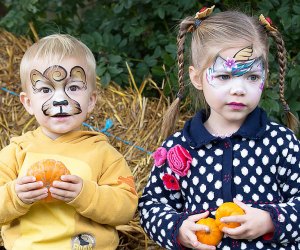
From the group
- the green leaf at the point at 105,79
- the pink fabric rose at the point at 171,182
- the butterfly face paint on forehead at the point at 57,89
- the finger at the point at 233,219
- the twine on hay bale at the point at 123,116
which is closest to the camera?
the finger at the point at 233,219

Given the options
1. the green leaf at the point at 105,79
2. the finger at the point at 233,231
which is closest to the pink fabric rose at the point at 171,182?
the finger at the point at 233,231

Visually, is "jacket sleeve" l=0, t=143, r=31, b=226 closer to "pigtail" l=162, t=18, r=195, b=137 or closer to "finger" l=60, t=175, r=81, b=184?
"finger" l=60, t=175, r=81, b=184

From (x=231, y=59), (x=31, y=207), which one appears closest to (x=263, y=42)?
(x=231, y=59)

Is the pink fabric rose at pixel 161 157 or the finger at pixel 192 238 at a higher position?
the pink fabric rose at pixel 161 157

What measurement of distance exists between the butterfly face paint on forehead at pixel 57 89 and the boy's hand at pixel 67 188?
1.05 feet

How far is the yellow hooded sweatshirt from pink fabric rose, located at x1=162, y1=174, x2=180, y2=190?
156 millimetres

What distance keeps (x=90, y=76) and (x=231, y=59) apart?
63 cm

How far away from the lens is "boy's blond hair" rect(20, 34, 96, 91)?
315 centimetres

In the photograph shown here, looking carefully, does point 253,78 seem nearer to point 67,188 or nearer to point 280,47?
point 280,47

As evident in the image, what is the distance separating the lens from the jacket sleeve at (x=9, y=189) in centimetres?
302

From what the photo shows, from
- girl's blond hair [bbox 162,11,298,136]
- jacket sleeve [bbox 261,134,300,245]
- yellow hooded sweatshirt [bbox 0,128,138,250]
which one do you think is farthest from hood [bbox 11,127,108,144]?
jacket sleeve [bbox 261,134,300,245]

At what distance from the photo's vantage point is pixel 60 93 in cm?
311

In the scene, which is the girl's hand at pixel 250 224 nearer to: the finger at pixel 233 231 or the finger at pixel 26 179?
the finger at pixel 233 231

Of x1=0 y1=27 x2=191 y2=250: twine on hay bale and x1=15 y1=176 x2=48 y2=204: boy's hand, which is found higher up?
x1=0 y1=27 x2=191 y2=250: twine on hay bale
